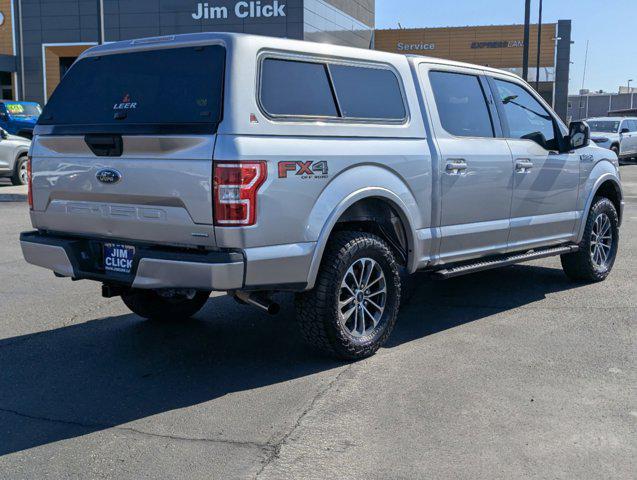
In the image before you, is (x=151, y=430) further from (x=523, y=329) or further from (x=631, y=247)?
(x=631, y=247)

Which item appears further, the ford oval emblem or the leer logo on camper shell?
the leer logo on camper shell

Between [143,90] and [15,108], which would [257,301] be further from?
[15,108]

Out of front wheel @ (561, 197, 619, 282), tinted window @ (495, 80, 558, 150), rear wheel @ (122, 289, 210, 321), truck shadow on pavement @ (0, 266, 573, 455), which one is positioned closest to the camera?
truck shadow on pavement @ (0, 266, 573, 455)

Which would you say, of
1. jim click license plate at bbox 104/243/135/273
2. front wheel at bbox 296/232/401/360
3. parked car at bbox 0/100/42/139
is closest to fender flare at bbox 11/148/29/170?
parked car at bbox 0/100/42/139

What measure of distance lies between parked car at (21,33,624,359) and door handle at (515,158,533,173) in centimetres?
13

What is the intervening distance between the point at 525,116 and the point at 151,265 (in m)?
3.92

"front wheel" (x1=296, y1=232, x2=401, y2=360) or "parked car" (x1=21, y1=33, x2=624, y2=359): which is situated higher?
"parked car" (x1=21, y1=33, x2=624, y2=359)

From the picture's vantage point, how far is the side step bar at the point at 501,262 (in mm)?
5949

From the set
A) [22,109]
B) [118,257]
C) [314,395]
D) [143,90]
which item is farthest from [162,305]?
[22,109]

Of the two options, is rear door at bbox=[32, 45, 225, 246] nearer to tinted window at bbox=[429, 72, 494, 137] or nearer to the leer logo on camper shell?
the leer logo on camper shell

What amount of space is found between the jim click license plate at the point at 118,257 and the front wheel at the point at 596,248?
15.3ft

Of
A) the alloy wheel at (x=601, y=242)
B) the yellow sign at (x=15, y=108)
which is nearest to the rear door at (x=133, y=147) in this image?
the alloy wheel at (x=601, y=242)

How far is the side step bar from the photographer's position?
595 centimetres

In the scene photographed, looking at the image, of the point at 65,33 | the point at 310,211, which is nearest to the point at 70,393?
the point at 310,211
